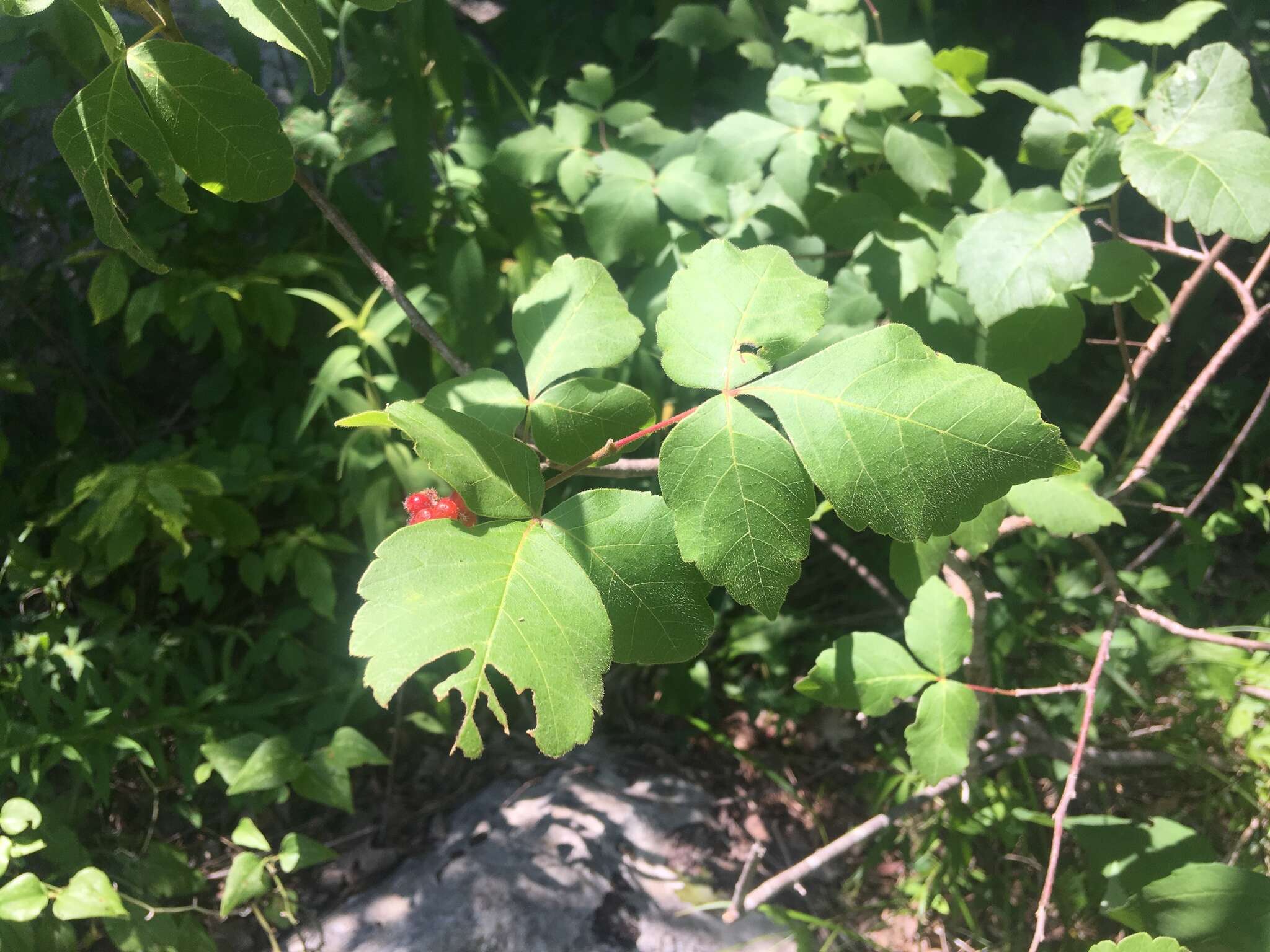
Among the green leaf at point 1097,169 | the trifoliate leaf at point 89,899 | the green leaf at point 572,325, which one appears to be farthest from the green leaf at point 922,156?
the trifoliate leaf at point 89,899

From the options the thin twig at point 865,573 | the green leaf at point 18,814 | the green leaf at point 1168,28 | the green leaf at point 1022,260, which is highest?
the green leaf at point 1168,28

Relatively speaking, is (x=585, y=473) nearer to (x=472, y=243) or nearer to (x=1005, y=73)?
(x=472, y=243)

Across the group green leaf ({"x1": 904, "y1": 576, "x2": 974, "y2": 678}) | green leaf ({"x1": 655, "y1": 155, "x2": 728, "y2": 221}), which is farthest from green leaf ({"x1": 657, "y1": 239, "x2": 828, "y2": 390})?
green leaf ({"x1": 655, "y1": 155, "x2": 728, "y2": 221})

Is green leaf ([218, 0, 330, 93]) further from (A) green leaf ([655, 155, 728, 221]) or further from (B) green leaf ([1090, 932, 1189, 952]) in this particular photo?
(B) green leaf ([1090, 932, 1189, 952])

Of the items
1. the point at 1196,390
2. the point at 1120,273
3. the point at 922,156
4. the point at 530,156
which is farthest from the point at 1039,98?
the point at 530,156

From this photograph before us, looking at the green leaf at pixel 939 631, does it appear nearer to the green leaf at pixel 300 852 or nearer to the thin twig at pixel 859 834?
the thin twig at pixel 859 834

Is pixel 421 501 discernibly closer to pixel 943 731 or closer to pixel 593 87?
pixel 943 731
